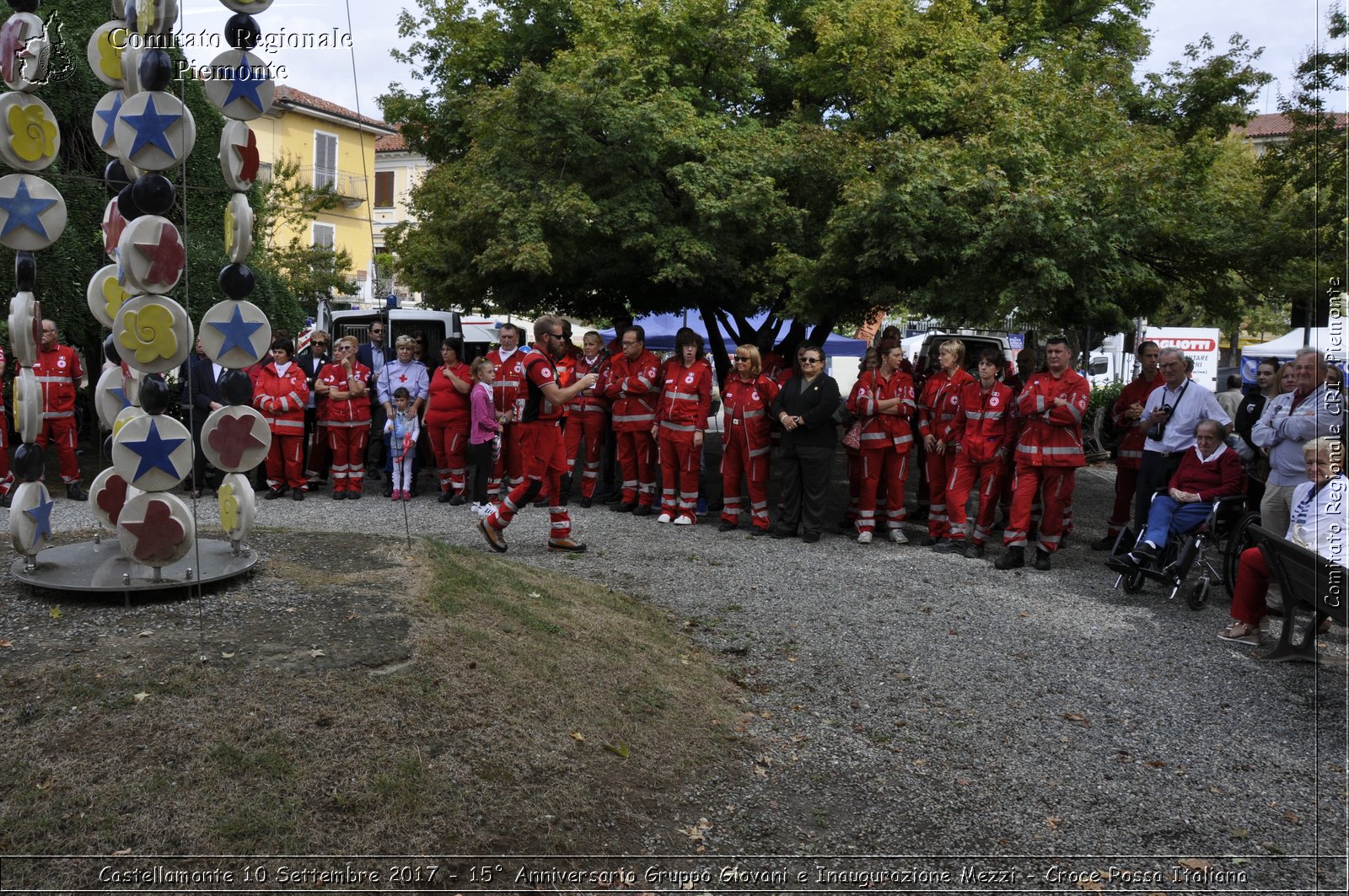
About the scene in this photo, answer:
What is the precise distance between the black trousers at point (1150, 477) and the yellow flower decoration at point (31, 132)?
8.53 meters

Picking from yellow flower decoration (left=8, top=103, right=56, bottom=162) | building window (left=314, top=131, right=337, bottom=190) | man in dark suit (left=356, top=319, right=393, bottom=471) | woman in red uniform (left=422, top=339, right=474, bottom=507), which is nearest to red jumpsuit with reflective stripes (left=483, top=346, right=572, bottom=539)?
woman in red uniform (left=422, top=339, right=474, bottom=507)

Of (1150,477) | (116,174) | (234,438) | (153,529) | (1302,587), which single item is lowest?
(1302,587)

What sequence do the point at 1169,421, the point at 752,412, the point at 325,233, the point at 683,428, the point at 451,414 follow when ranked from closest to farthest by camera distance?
the point at 1169,421 → the point at 752,412 → the point at 683,428 → the point at 451,414 → the point at 325,233

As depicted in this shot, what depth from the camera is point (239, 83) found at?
5875mm

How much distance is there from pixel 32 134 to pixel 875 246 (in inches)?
297

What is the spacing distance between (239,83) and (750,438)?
6.76 meters

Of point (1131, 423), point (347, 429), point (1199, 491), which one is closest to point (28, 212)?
point (347, 429)

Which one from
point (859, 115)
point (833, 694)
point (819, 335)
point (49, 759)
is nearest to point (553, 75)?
point (859, 115)

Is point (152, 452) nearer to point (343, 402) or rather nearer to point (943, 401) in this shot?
point (343, 402)

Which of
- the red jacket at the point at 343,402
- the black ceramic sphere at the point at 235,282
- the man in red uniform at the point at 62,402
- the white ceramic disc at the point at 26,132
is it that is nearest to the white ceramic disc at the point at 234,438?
the black ceramic sphere at the point at 235,282

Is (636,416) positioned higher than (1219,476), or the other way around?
(636,416)

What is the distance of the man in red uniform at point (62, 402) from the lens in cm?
1181

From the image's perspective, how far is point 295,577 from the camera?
6379 mm

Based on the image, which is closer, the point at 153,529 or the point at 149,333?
the point at 149,333
